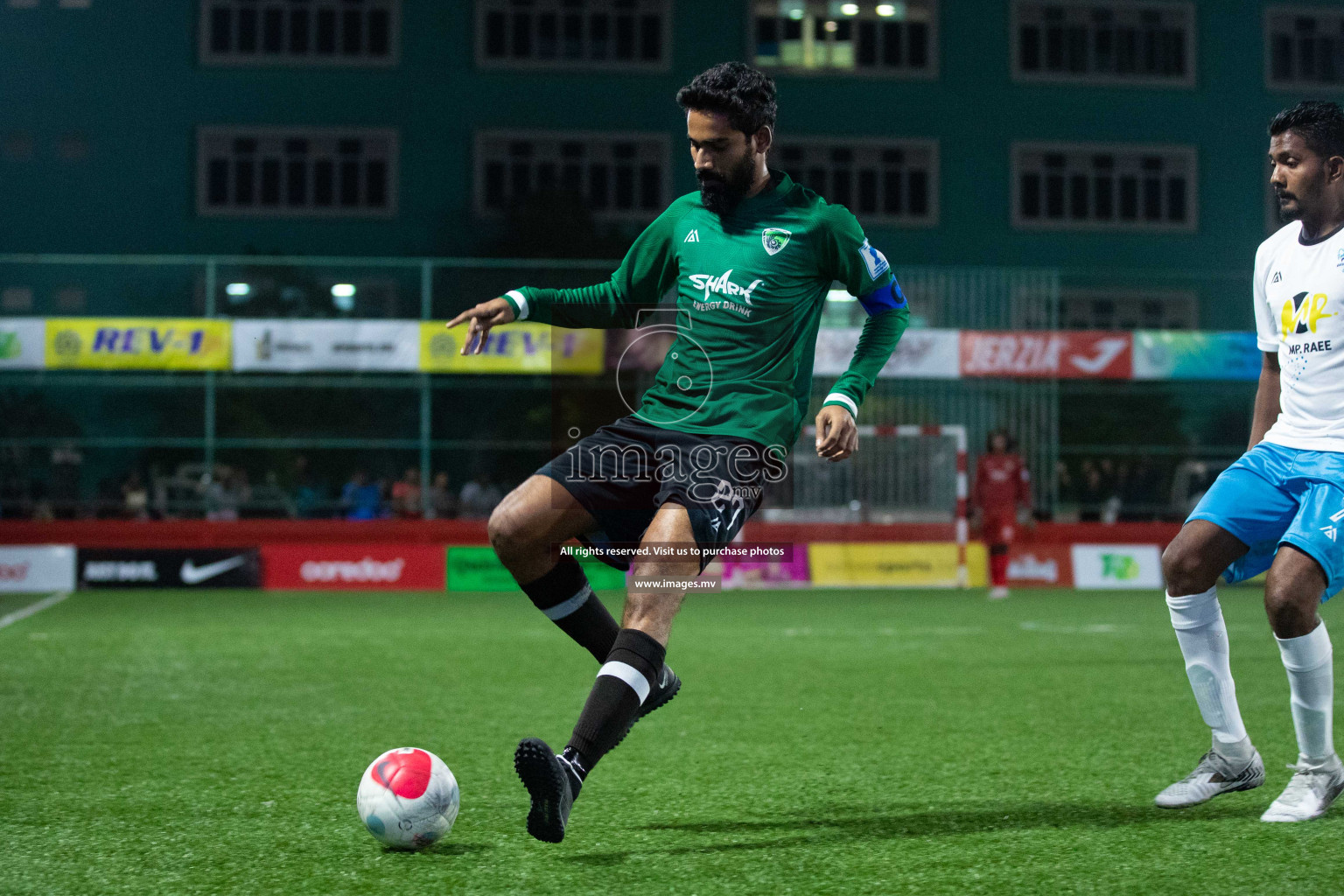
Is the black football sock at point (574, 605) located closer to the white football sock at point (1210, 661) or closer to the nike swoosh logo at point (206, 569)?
the white football sock at point (1210, 661)

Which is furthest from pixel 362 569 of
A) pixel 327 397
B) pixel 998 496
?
pixel 998 496

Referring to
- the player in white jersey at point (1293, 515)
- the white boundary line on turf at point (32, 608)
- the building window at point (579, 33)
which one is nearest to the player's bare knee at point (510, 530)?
the player in white jersey at point (1293, 515)

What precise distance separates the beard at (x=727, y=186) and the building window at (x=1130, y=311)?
622 inches

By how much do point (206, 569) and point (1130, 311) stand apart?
530 inches

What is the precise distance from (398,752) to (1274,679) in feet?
20.4

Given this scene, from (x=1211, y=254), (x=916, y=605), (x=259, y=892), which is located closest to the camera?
(x=259, y=892)

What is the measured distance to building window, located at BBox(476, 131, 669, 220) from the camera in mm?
31953

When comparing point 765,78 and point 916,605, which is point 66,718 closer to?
point 765,78

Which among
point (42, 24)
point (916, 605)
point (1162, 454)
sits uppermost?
point (42, 24)

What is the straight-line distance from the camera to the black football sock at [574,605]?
4594 millimetres

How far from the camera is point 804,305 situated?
451 cm

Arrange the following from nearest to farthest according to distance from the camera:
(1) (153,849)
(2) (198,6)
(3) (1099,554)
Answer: (1) (153,849), (3) (1099,554), (2) (198,6)

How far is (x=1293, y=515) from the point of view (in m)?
4.58

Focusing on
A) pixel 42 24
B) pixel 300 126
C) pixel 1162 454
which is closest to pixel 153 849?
pixel 1162 454
